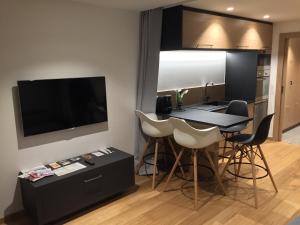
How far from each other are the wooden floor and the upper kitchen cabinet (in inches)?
70.4

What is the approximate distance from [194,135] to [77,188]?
1.29m

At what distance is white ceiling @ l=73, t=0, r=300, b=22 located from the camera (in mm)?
2977

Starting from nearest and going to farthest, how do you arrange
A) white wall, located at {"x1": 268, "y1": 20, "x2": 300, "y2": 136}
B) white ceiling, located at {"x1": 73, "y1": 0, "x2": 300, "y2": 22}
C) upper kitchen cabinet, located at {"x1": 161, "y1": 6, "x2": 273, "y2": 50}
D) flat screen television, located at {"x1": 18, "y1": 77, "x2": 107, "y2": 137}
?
flat screen television, located at {"x1": 18, "y1": 77, "x2": 107, "y2": 137} < white ceiling, located at {"x1": 73, "y1": 0, "x2": 300, "y2": 22} < upper kitchen cabinet, located at {"x1": 161, "y1": 6, "x2": 273, "y2": 50} < white wall, located at {"x1": 268, "y1": 20, "x2": 300, "y2": 136}

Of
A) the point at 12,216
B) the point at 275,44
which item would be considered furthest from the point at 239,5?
the point at 12,216

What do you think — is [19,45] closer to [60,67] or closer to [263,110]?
[60,67]

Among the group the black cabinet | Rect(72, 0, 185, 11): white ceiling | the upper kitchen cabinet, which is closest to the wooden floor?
the black cabinet

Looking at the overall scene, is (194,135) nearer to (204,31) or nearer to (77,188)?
(77,188)

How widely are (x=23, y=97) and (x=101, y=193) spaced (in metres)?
1.26

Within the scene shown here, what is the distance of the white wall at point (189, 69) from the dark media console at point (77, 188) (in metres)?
1.38

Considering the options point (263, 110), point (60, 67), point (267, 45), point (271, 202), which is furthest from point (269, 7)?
point (60, 67)

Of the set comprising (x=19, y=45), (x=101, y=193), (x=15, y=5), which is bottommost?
(x=101, y=193)

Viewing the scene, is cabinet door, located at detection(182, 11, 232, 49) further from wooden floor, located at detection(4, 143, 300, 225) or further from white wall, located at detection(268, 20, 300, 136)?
wooden floor, located at detection(4, 143, 300, 225)

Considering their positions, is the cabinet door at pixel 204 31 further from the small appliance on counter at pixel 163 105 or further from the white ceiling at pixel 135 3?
the small appliance on counter at pixel 163 105

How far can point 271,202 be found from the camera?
305 centimetres
